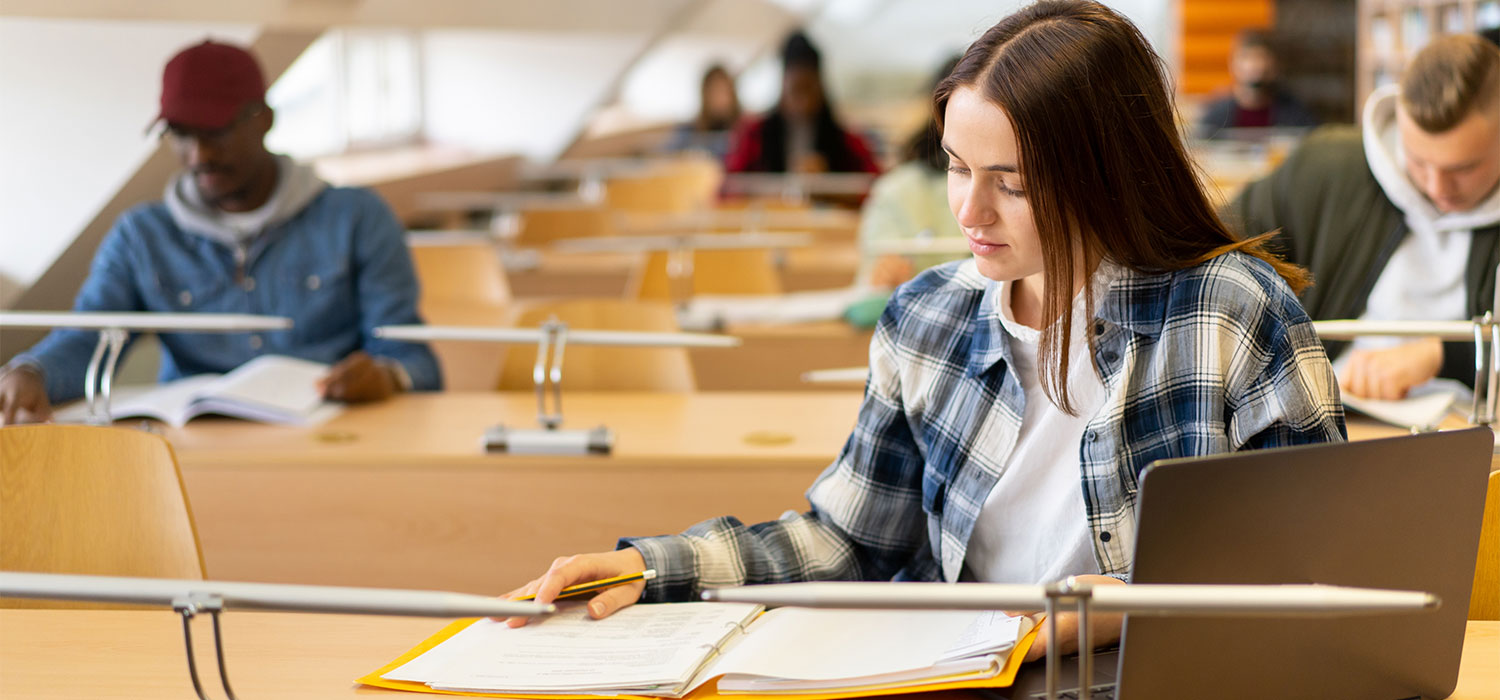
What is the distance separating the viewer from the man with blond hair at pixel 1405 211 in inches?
80.7

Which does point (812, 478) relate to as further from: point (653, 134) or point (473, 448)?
point (653, 134)

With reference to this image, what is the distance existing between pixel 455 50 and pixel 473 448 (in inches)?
191

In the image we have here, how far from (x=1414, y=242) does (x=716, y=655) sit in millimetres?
1723

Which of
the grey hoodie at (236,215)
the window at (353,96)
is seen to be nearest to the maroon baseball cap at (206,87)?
the grey hoodie at (236,215)

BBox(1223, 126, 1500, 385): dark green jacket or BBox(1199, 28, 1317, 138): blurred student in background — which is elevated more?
BBox(1199, 28, 1317, 138): blurred student in background

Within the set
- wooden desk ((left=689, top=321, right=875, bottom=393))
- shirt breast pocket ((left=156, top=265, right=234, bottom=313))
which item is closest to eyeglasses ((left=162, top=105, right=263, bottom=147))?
shirt breast pocket ((left=156, top=265, right=234, bottom=313))

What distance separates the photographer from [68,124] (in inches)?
116

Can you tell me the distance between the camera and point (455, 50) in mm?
6590

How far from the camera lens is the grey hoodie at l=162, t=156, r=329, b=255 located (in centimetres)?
251

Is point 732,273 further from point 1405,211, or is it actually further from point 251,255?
point 1405,211

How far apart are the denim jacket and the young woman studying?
1.43m

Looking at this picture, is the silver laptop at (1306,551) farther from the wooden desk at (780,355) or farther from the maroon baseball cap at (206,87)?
the wooden desk at (780,355)

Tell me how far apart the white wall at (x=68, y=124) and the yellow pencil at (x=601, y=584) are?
2.13 m

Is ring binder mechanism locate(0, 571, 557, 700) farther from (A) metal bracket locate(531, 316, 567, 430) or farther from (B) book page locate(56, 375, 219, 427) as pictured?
(B) book page locate(56, 375, 219, 427)
